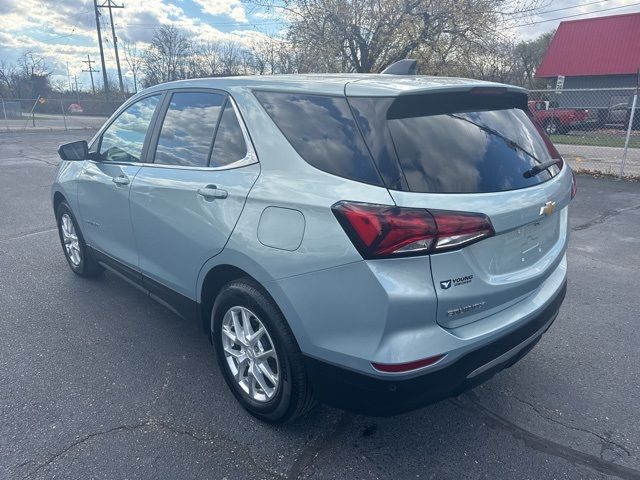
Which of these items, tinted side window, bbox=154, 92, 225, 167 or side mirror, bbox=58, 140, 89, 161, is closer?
tinted side window, bbox=154, 92, 225, 167

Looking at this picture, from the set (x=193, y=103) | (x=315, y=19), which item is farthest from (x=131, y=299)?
Answer: (x=315, y=19)

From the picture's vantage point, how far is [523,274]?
2.39 m

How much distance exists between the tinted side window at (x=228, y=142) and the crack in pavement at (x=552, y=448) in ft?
6.24

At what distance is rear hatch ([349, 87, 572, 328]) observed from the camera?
2.05 metres

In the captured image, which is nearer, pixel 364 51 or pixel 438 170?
pixel 438 170

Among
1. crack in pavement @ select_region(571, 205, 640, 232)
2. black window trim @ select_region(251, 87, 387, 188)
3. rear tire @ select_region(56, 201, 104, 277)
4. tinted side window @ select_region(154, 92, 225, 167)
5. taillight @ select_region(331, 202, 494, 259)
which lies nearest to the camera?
taillight @ select_region(331, 202, 494, 259)

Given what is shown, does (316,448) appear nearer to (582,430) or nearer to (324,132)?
(582,430)

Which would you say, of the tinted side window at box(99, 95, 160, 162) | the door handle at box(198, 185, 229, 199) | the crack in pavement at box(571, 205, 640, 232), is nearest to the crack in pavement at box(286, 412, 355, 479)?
the door handle at box(198, 185, 229, 199)

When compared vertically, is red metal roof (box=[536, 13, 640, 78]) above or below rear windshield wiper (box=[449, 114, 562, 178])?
above

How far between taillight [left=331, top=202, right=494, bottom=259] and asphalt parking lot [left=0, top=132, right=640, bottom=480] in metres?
1.15

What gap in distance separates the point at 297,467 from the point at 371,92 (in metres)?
1.81

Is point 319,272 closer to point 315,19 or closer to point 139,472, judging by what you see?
point 139,472

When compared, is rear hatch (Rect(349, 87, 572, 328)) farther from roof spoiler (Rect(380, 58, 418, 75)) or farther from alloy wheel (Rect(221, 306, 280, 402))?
alloy wheel (Rect(221, 306, 280, 402))

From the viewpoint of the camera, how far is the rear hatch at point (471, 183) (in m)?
2.05
